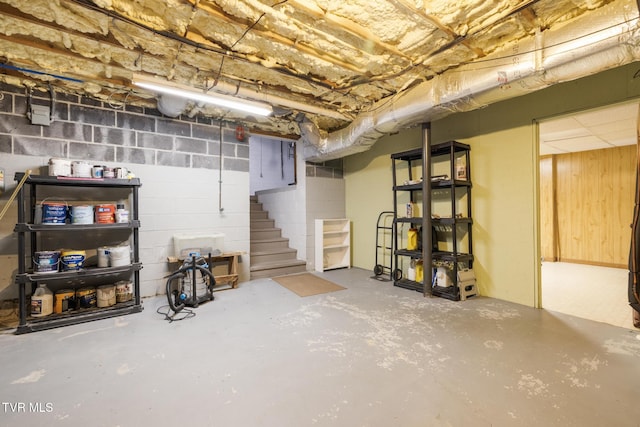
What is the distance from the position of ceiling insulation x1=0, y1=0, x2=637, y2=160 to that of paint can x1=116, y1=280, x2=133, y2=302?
2.44 meters

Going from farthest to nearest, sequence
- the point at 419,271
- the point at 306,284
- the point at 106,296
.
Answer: the point at 306,284
the point at 419,271
the point at 106,296

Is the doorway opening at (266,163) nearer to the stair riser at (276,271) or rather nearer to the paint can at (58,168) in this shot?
the stair riser at (276,271)

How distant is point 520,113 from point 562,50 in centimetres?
122

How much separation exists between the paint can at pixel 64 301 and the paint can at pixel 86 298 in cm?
5

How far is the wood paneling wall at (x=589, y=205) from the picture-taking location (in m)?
5.58

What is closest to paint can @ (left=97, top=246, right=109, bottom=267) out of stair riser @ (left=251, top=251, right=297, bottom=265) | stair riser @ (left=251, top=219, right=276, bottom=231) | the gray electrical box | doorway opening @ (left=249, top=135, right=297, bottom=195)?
the gray electrical box

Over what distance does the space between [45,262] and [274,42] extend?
3.26m

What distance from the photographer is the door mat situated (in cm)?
413

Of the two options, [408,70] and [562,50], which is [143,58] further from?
[562,50]

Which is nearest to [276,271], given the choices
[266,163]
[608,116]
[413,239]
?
[413,239]

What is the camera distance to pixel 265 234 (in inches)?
236

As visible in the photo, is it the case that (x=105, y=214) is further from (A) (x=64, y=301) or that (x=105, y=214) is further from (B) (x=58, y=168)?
(A) (x=64, y=301)

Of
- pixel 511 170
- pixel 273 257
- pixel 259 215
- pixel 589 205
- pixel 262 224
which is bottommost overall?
pixel 273 257

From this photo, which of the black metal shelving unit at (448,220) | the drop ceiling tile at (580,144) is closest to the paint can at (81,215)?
the black metal shelving unit at (448,220)
